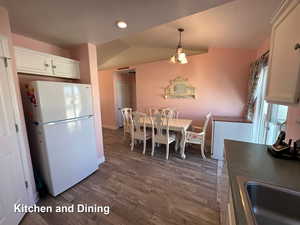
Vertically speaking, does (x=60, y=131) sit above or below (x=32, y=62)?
below

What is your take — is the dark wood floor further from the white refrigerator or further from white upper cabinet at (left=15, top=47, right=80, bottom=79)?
white upper cabinet at (left=15, top=47, right=80, bottom=79)

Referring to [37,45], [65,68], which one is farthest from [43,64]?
[37,45]

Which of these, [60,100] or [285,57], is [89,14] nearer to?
[60,100]

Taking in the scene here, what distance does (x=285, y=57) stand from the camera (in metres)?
0.98

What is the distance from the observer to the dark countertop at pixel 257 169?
0.79m

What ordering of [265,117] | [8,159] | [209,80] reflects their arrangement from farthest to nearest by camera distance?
[209,80], [265,117], [8,159]

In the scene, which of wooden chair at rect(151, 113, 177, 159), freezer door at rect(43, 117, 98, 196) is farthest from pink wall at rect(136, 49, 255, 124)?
freezer door at rect(43, 117, 98, 196)

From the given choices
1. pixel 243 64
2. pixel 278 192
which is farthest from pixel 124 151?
pixel 243 64

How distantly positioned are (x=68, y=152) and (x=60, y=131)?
0.34 meters

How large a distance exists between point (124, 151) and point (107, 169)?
0.81 m

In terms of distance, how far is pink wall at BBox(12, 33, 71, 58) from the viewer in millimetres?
1877

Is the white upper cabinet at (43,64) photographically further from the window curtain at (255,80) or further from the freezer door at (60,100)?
the window curtain at (255,80)

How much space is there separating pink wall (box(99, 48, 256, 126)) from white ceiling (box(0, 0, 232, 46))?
2105 millimetres

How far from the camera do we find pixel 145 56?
4.29 m
